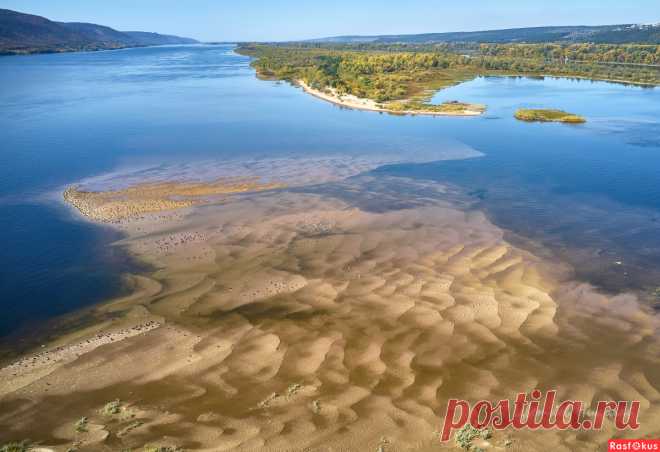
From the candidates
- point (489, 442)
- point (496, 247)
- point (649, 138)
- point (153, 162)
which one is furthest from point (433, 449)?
point (649, 138)

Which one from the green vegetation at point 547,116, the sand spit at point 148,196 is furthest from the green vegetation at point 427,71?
the sand spit at point 148,196

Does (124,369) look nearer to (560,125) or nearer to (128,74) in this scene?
(560,125)

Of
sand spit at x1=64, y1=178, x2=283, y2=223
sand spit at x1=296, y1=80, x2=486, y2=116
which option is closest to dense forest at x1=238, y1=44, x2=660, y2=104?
sand spit at x1=296, y1=80, x2=486, y2=116

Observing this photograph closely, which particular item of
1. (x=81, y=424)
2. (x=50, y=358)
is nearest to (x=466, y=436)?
(x=81, y=424)

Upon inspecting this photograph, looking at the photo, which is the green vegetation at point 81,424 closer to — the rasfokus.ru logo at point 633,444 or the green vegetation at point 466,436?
the green vegetation at point 466,436

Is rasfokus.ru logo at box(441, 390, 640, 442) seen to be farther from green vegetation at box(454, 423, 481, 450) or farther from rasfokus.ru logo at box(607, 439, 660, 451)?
rasfokus.ru logo at box(607, 439, 660, 451)

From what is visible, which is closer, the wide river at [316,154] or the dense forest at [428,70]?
the wide river at [316,154]

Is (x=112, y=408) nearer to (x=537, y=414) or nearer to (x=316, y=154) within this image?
(x=537, y=414)
